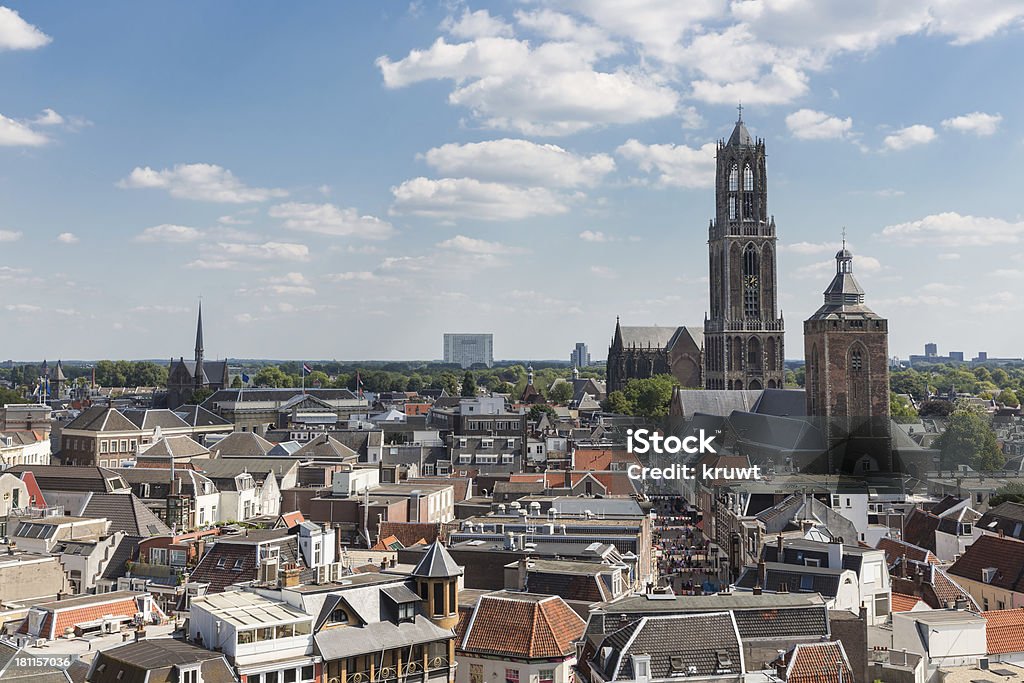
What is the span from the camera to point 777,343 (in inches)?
6654

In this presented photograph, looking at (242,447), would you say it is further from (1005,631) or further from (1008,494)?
(1005,631)

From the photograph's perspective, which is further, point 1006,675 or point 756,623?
point 1006,675

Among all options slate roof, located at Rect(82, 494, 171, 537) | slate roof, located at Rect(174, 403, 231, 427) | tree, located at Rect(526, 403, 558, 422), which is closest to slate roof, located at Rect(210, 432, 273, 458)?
slate roof, located at Rect(82, 494, 171, 537)

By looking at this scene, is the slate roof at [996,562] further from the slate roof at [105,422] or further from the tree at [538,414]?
the tree at [538,414]

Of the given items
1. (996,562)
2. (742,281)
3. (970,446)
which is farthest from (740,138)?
(996,562)

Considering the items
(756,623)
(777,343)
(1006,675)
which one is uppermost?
(777,343)

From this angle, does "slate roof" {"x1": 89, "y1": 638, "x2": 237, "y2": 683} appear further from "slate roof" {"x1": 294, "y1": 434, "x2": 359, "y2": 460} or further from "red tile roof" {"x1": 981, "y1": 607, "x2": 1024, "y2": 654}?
"slate roof" {"x1": 294, "y1": 434, "x2": 359, "y2": 460}

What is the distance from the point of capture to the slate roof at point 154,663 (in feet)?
101

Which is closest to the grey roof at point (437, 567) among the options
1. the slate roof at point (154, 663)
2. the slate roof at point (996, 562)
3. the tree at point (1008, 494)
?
the slate roof at point (154, 663)

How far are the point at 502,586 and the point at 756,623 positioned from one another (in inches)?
591

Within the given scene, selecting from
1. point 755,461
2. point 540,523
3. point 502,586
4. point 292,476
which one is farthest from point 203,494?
point 755,461

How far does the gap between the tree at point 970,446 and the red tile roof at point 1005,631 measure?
69.3 meters

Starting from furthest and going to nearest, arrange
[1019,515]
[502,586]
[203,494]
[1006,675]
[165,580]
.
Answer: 1. [203,494]
2. [1019,515]
3. [165,580]
4. [502,586]
5. [1006,675]

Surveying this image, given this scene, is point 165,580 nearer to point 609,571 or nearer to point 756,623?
point 609,571
